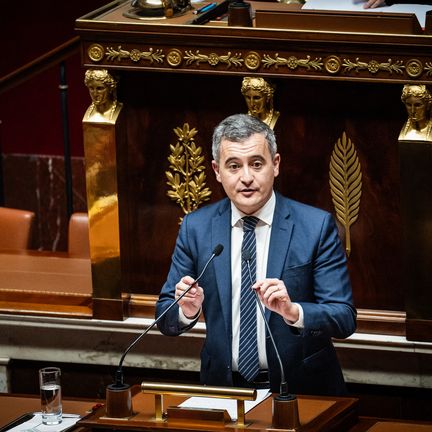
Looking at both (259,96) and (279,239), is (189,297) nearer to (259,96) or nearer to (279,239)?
(279,239)

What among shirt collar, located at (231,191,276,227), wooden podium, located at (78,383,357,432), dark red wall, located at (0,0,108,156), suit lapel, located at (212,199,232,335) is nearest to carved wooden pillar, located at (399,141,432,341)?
shirt collar, located at (231,191,276,227)

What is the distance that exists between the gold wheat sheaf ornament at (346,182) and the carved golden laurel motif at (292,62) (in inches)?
11.6

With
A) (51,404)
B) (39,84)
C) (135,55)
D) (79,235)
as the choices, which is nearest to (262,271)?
(51,404)

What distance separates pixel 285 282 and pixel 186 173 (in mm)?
1152

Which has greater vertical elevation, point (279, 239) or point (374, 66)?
Answer: point (374, 66)

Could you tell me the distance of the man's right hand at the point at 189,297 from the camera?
4219 millimetres

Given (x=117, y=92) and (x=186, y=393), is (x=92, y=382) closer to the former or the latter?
(x=117, y=92)

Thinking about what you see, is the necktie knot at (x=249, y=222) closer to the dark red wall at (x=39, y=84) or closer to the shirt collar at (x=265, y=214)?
the shirt collar at (x=265, y=214)

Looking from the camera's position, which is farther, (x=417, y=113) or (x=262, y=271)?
(x=417, y=113)

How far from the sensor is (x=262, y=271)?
4578 mm

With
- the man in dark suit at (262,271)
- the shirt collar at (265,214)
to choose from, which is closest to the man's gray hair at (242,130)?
the man in dark suit at (262,271)

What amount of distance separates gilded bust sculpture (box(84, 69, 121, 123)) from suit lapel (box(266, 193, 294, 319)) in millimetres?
1110

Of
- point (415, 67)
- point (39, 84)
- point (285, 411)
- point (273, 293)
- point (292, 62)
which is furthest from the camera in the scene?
point (39, 84)

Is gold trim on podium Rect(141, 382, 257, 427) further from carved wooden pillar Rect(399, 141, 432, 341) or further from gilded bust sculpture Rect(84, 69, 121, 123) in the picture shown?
gilded bust sculpture Rect(84, 69, 121, 123)
